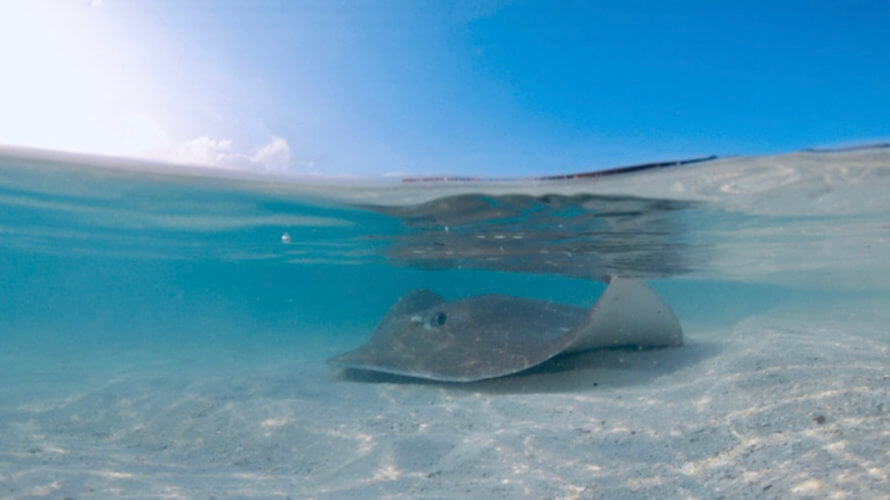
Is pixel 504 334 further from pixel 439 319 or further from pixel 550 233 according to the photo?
pixel 550 233

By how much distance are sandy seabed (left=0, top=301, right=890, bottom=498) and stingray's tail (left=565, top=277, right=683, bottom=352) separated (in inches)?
13.7

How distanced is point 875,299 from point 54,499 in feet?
213

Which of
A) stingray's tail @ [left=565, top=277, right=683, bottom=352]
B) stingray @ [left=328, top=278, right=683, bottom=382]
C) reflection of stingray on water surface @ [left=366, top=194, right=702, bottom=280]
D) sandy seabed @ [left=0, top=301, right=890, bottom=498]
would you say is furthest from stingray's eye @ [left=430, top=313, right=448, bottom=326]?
reflection of stingray on water surface @ [left=366, top=194, right=702, bottom=280]

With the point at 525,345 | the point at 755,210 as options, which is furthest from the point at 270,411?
the point at 755,210

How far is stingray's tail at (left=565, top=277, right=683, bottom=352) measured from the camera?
7.18 metres

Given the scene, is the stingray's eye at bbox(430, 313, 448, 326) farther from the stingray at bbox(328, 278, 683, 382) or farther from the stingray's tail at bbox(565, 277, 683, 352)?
the stingray's tail at bbox(565, 277, 683, 352)

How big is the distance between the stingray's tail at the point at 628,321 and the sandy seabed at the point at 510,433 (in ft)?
1.14

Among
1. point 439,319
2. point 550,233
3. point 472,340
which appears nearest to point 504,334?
point 472,340

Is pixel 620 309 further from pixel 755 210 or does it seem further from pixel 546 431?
pixel 755 210

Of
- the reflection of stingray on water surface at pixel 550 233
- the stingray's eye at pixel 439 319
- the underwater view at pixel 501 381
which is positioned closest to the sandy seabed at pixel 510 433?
the underwater view at pixel 501 381

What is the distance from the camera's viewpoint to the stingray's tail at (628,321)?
7.18 metres

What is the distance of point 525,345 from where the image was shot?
727 cm

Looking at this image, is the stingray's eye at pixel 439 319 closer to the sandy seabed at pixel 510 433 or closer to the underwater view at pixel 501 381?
the underwater view at pixel 501 381

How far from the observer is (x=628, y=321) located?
795cm
